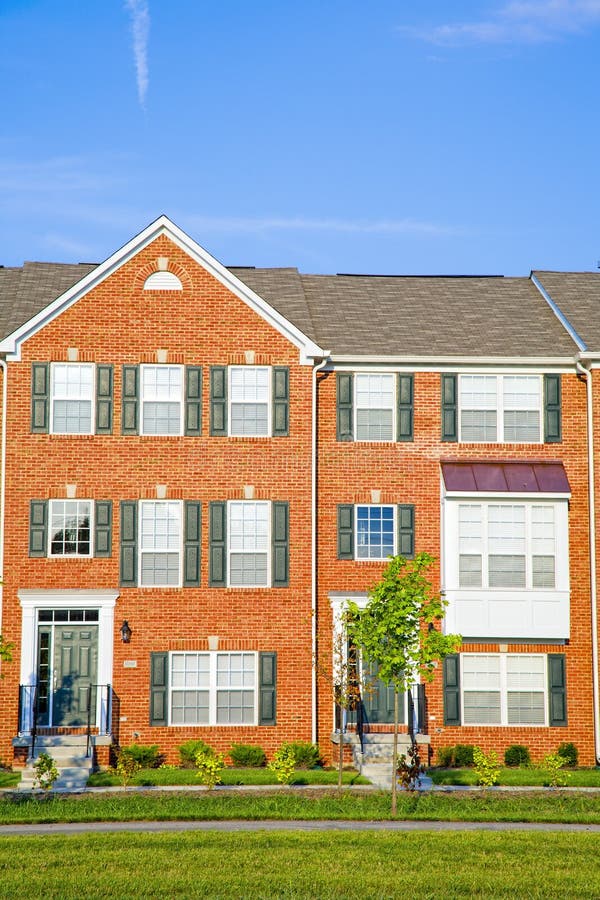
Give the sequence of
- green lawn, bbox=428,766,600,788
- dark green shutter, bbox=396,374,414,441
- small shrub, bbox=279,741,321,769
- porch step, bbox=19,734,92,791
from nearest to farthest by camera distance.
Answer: porch step, bbox=19,734,92,791 → green lawn, bbox=428,766,600,788 → small shrub, bbox=279,741,321,769 → dark green shutter, bbox=396,374,414,441

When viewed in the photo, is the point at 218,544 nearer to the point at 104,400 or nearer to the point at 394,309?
the point at 104,400

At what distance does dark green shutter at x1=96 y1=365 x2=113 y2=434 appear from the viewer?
2556cm

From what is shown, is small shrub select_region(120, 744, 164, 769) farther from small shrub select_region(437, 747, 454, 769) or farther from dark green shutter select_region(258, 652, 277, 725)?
small shrub select_region(437, 747, 454, 769)

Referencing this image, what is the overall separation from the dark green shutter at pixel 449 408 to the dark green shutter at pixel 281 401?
3.56 meters

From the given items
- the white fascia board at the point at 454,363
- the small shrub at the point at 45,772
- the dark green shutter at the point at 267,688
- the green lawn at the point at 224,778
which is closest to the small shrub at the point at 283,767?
the green lawn at the point at 224,778

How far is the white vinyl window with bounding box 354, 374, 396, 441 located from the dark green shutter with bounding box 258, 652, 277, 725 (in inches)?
208

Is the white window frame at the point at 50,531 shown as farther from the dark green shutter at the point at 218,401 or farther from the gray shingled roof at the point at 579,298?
the gray shingled roof at the point at 579,298

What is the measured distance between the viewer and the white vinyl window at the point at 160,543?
25281mm

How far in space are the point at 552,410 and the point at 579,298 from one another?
4.31 meters

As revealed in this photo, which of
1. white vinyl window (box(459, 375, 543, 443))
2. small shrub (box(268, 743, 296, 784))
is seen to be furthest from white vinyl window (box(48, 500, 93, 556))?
white vinyl window (box(459, 375, 543, 443))

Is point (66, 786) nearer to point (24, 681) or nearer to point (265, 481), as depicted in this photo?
point (24, 681)

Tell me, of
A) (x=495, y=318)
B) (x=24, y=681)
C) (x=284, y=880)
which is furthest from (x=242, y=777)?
(x=495, y=318)

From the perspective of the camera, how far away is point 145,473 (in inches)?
1006

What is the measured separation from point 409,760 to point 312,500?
5.87 metres
